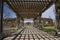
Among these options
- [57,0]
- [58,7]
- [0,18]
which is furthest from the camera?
[58,7]

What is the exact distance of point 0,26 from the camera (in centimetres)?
1184

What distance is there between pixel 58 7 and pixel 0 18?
24.6 ft

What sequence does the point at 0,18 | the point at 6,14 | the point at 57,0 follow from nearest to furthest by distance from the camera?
the point at 0,18
the point at 57,0
the point at 6,14

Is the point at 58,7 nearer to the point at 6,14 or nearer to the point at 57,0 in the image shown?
the point at 57,0

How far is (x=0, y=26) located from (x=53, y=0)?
6.42 m

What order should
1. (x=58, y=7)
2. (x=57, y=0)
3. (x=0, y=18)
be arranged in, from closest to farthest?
(x=0, y=18) → (x=57, y=0) → (x=58, y=7)

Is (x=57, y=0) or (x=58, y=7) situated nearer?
(x=57, y=0)

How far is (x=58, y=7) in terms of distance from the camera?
1681cm

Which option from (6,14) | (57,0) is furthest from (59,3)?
(6,14)

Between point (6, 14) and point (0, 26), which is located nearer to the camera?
point (0, 26)

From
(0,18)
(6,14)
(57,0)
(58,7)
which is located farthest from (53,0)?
(6,14)

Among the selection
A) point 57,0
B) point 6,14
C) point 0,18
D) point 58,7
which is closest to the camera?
point 0,18

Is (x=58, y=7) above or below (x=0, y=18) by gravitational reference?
above

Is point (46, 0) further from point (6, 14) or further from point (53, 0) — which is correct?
point (6, 14)
